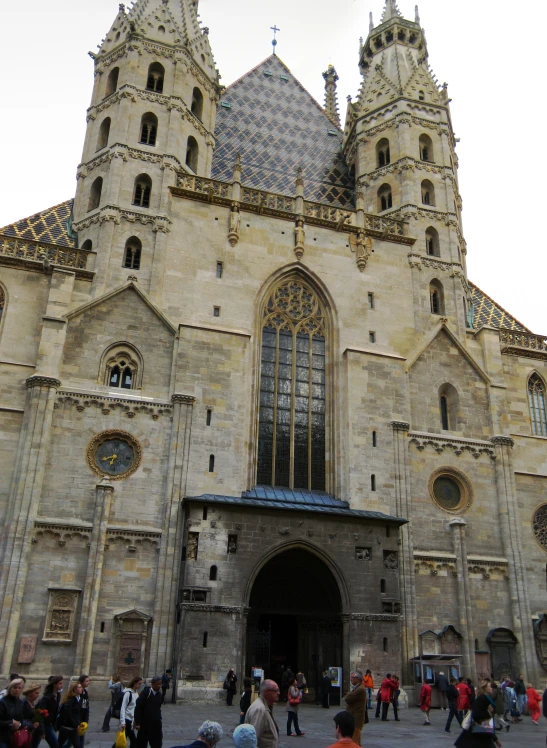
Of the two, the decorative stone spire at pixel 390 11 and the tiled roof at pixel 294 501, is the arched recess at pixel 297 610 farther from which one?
the decorative stone spire at pixel 390 11

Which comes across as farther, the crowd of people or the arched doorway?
the arched doorway

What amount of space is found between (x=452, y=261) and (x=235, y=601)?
16.0m

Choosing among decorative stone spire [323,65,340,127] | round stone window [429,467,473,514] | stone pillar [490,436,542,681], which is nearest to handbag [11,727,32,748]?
round stone window [429,467,473,514]

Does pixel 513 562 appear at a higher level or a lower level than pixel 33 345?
lower

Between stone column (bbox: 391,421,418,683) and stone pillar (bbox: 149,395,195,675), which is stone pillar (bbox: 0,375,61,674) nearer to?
stone pillar (bbox: 149,395,195,675)

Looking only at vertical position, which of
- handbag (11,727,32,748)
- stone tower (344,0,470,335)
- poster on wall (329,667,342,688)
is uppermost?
stone tower (344,0,470,335)

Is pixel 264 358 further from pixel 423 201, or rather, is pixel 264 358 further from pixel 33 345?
pixel 423 201

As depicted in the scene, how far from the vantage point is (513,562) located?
22844 mm

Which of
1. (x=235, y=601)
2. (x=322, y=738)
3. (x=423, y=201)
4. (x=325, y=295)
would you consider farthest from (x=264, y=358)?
(x=322, y=738)

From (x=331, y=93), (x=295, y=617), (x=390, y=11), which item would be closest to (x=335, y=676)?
(x=295, y=617)

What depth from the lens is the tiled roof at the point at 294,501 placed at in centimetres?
1995

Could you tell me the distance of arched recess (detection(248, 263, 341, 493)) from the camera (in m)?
22.8

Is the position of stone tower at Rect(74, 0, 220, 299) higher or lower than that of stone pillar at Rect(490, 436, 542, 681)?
higher

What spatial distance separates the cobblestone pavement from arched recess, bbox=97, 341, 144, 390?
9.18 m
